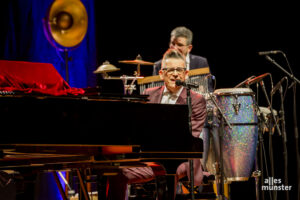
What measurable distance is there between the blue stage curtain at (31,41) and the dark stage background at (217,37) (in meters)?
0.05

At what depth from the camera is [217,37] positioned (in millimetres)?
7324

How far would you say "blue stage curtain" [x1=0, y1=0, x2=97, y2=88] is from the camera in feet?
19.5

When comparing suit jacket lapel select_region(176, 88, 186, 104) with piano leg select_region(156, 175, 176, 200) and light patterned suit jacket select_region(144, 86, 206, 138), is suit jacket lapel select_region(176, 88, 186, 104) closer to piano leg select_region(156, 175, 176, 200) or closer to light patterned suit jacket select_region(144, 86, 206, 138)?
light patterned suit jacket select_region(144, 86, 206, 138)

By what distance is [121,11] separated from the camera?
308 inches

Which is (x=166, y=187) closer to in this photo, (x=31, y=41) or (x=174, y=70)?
(x=174, y=70)

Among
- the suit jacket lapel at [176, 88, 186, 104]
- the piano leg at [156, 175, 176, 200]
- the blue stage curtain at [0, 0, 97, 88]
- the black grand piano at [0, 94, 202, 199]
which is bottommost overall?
the piano leg at [156, 175, 176, 200]

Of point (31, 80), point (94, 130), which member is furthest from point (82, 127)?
point (31, 80)

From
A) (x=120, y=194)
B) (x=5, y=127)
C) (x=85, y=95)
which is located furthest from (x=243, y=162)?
(x=5, y=127)

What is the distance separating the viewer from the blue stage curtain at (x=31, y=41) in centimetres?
594

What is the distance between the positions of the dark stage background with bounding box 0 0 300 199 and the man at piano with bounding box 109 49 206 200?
2.84 m

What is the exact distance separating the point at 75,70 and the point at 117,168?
392 cm

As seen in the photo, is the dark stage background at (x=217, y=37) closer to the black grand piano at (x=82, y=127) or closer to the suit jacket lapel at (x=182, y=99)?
the suit jacket lapel at (x=182, y=99)

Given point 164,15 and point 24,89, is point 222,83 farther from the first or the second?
point 24,89

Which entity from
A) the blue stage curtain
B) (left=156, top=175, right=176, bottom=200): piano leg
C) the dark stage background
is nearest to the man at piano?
(left=156, top=175, right=176, bottom=200): piano leg
